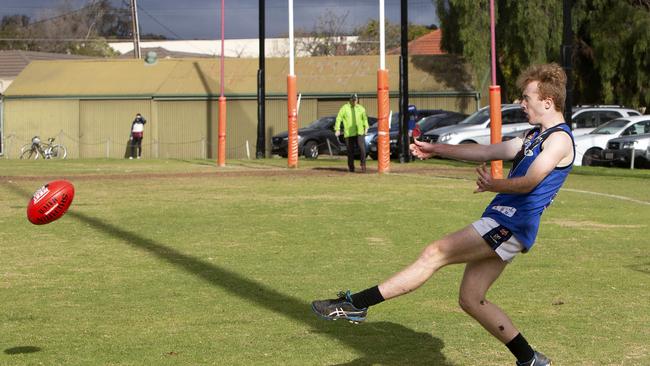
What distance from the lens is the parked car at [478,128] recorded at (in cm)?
3459

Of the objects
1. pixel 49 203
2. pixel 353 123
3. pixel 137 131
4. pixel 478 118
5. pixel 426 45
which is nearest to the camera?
pixel 49 203

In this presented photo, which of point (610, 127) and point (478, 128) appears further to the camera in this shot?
point (478, 128)

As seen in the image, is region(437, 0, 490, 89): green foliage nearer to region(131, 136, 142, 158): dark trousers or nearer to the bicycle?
region(131, 136, 142, 158): dark trousers

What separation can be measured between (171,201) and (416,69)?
30571mm

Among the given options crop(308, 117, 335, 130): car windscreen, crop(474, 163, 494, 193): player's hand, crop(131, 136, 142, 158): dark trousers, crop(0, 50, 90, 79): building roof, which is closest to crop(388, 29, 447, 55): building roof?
crop(0, 50, 90, 79): building roof

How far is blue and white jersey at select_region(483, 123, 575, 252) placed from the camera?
668 centimetres

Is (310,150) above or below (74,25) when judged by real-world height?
below

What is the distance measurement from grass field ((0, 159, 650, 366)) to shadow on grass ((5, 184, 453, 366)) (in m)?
0.02

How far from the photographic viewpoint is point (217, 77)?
50312 millimetres

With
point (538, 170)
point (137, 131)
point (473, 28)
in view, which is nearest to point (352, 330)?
point (538, 170)

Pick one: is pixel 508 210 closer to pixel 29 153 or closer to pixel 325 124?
pixel 325 124

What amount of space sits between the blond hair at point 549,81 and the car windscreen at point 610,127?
26.3m

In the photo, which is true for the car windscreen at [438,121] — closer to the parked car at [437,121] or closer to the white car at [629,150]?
the parked car at [437,121]

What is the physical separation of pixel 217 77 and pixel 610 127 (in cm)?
2206
